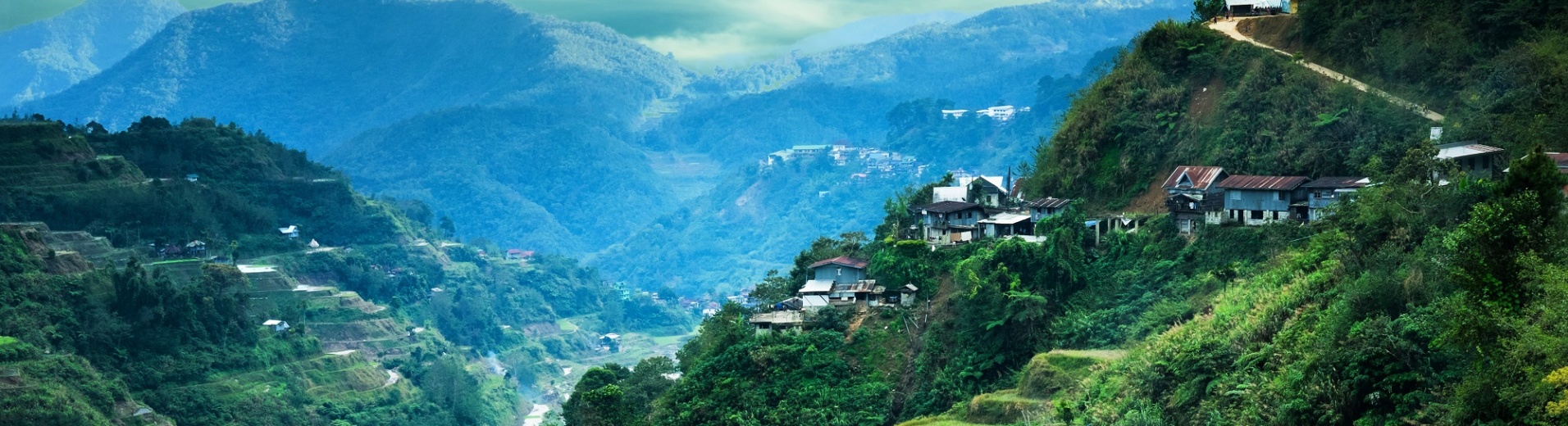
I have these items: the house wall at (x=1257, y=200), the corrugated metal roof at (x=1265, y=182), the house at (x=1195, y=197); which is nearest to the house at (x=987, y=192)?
the house at (x=1195, y=197)

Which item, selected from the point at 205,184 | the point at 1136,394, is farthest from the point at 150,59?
the point at 1136,394

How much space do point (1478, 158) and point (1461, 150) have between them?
0.92 feet

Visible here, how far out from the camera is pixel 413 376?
58.6 meters

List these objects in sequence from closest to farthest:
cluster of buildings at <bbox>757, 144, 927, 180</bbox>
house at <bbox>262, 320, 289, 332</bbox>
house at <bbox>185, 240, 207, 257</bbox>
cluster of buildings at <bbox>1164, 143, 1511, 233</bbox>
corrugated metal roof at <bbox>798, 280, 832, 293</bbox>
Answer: cluster of buildings at <bbox>1164, 143, 1511, 233</bbox> → corrugated metal roof at <bbox>798, 280, 832, 293</bbox> → house at <bbox>262, 320, 289, 332</bbox> → house at <bbox>185, 240, 207, 257</bbox> → cluster of buildings at <bbox>757, 144, 927, 180</bbox>

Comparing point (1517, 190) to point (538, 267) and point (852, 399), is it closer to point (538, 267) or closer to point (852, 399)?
point (852, 399)

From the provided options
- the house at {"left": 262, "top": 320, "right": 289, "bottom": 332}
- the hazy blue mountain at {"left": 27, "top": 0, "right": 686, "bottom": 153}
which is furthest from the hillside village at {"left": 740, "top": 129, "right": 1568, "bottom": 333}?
the hazy blue mountain at {"left": 27, "top": 0, "right": 686, "bottom": 153}

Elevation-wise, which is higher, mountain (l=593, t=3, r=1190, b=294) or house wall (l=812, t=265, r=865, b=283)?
mountain (l=593, t=3, r=1190, b=294)

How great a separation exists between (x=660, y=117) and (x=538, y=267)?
5432 centimetres

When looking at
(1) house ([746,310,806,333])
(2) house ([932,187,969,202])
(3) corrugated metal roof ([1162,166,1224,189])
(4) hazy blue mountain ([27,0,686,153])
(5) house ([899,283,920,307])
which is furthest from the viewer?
(4) hazy blue mountain ([27,0,686,153])

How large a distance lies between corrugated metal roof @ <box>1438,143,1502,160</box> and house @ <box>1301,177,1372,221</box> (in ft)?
4.68

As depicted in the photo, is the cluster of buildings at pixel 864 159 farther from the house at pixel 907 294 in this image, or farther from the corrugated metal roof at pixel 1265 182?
the corrugated metal roof at pixel 1265 182

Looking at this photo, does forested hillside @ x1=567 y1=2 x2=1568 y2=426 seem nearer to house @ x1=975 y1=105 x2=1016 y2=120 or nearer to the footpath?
the footpath

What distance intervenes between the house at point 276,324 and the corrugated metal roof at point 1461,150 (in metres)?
39.7

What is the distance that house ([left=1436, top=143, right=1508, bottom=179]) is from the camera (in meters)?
26.7
